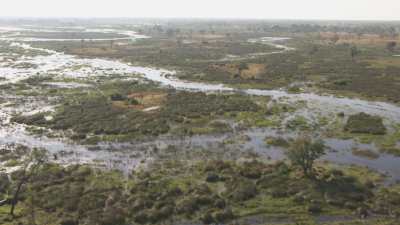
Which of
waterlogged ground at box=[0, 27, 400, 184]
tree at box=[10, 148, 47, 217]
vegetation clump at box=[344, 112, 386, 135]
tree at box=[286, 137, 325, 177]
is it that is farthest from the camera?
vegetation clump at box=[344, 112, 386, 135]

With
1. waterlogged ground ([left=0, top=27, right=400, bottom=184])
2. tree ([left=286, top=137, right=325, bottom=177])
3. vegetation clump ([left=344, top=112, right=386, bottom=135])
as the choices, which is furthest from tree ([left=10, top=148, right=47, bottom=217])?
vegetation clump ([left=344, top=112, right=386, bottom=135])

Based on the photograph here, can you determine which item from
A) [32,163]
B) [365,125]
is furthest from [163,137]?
[365,125]

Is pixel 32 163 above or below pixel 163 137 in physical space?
below

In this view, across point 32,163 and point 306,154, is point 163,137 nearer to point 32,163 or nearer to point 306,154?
point 32,163

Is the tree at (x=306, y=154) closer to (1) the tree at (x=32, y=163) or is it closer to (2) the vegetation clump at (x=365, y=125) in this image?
(2) the vegetation clump at (x=365, y=125)

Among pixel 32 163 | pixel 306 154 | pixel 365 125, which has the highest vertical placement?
pixel 306 154

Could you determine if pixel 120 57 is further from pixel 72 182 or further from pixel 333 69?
pixel 72 182

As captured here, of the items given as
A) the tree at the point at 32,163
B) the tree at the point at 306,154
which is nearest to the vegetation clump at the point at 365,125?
the tree at the point at 306,154

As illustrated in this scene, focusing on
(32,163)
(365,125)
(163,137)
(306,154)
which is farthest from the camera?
(365,125)

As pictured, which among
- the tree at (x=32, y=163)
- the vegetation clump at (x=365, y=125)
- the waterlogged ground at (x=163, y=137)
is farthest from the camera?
the vegetation clump at (x=365, y=125)

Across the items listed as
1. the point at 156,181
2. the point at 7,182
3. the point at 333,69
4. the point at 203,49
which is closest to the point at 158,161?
the point at 156,181

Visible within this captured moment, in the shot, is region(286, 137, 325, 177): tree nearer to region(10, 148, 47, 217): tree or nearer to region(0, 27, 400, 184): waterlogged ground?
region(0, 27, 400, 184): waterlogged ground
